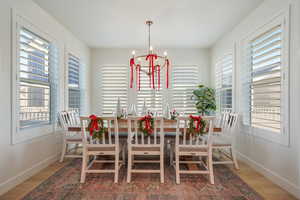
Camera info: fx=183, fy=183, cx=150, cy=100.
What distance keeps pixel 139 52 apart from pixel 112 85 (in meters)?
1.19

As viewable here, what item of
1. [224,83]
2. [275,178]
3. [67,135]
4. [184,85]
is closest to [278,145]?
[275,178]

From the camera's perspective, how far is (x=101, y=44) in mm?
4809

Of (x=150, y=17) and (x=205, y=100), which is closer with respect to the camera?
(x=150, y=17)

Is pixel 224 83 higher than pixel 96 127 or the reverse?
higher

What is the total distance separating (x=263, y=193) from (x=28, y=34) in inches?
151

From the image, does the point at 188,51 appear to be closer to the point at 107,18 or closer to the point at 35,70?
the point at 107,18

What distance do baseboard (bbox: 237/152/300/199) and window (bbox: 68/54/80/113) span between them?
369 centimetres

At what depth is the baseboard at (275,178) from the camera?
216 centimetres

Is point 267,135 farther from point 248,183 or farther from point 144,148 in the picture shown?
point 144,148

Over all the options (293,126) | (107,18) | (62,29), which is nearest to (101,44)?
(62,29)

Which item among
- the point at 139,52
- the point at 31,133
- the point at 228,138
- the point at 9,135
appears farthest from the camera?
the point at 139,52

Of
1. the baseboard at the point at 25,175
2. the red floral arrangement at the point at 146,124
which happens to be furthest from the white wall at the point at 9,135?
the red floral arrangement at the point at 146,124

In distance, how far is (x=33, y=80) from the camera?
2.81m

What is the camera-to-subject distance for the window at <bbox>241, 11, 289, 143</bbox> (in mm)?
2385
